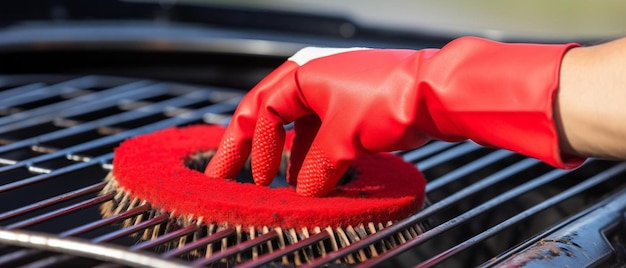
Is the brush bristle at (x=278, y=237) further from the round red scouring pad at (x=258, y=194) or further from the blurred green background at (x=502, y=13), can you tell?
the blurred green background at (x=502, y=13)

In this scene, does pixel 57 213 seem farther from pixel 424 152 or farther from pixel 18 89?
pixel 18 89

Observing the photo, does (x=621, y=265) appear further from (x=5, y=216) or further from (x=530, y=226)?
(x=5, y=216)

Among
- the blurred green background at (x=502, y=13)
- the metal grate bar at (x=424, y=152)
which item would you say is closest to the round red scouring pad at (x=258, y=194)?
the metal grate bar at (x=424, y=152)

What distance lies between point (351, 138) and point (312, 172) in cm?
7

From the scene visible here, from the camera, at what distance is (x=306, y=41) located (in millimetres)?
1990

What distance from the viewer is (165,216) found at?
42.7 inches

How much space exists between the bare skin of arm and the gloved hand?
0.07 ft

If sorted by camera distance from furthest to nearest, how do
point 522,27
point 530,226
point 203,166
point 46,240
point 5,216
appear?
point 522,27, point 530,226, point 203,166, point 5,216, point 46,240

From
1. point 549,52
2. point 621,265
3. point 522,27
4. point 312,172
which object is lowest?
point 522,27

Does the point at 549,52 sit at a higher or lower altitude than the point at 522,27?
higher

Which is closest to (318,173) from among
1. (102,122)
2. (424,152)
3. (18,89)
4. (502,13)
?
(424,152)

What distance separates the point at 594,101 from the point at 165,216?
54cm

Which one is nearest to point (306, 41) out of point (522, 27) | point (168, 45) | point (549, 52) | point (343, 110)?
point (168, 45)

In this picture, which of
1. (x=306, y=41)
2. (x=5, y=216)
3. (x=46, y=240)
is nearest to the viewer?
(x=46, y=240)
